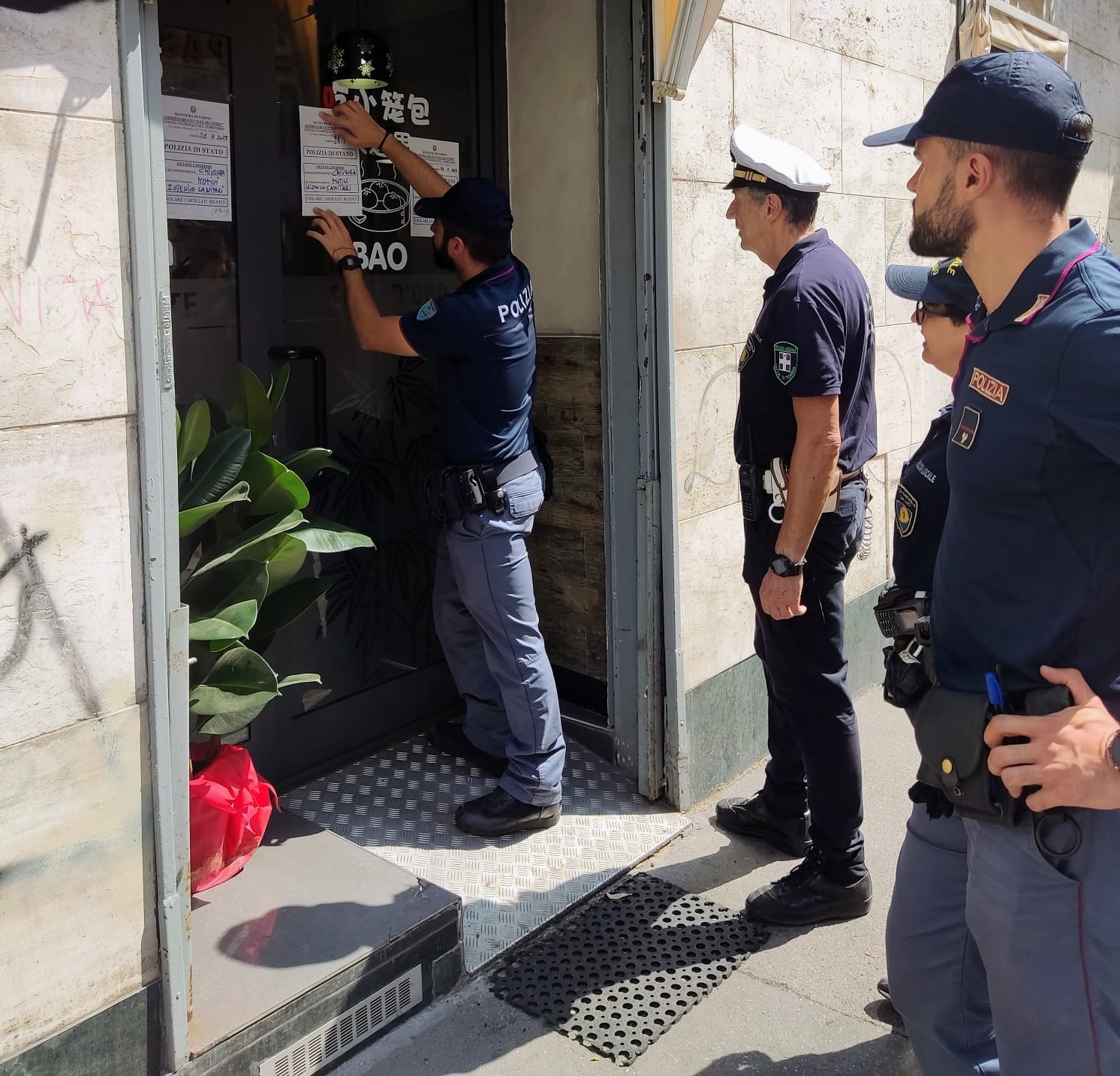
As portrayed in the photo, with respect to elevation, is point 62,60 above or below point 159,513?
above

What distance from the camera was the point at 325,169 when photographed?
3684 millimetres

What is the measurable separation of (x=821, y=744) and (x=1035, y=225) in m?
1.83

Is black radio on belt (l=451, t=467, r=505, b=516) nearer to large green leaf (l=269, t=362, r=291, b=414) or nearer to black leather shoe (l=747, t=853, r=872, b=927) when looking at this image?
large green leaf (l=269, t=362, r=291, b=414)

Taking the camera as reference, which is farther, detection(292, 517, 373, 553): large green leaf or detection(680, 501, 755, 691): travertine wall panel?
detection(680, 501, 755, 691): travertine wall panel

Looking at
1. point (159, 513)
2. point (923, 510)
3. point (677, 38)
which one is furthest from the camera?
point (677, 38)

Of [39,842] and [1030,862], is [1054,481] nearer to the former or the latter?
[1030,862]

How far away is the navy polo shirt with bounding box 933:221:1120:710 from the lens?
1700 mm

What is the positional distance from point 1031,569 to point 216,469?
1943 mm

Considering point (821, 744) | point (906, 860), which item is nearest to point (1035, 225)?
point (906, 860)

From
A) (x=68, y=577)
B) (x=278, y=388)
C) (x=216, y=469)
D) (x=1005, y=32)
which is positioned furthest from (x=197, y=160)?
(x=1005, y=32)

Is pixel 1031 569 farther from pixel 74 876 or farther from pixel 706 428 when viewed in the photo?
pixel 706 428

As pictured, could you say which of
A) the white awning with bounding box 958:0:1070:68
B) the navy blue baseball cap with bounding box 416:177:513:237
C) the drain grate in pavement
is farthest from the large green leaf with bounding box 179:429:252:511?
the white awning with bounding box 958:0:1070:68

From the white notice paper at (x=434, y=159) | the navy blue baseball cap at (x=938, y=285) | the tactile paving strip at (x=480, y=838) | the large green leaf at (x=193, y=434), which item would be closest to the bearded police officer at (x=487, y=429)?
the tactile paving strip at (x=480, y=838)

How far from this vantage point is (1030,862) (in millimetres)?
1813
